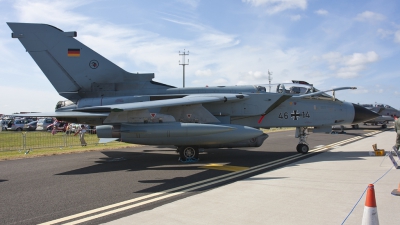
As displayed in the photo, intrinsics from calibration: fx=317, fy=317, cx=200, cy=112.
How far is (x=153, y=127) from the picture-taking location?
10359 mm

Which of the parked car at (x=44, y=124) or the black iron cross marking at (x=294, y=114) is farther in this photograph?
the parked car at (x=44, y=124)

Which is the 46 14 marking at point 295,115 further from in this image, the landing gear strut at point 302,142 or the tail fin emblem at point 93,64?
the tail fin emblem at point 93,64

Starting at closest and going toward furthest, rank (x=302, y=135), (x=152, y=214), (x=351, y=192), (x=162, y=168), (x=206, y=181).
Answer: (x=152, y=214) → (x=351, y=192) → (x=206, y=181) → (x=162, y=168) → (x=302, y=135)

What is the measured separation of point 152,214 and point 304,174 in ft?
14.7

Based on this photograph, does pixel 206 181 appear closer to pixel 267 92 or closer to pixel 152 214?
pixel 152 214

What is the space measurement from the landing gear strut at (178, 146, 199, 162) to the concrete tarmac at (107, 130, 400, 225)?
3.77 m

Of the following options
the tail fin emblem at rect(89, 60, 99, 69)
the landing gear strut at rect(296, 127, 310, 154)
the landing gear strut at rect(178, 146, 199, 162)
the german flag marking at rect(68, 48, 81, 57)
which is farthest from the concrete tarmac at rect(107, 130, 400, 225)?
the german flag marking at rect(68, 48, 81, 57)

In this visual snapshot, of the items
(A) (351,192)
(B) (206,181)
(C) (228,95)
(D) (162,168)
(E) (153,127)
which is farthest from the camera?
(C) (228,95)

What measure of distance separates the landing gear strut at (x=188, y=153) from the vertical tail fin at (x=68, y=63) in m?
3.59

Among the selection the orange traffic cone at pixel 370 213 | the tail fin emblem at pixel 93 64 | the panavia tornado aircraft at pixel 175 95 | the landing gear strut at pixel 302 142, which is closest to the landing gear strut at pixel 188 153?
the panavia tornado aircraft at pixel 175 95

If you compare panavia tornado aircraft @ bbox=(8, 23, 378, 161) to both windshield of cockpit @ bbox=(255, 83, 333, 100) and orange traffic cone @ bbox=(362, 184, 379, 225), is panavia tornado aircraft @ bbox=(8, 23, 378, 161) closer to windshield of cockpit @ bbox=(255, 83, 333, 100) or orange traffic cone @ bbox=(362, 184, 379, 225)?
windshield of cockpit @ bbox=(255, 83, 333, 100)

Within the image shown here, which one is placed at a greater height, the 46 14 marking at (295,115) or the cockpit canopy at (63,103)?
the cockpit canopy at (63,103)

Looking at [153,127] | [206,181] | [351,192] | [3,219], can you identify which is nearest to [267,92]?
[153,127]

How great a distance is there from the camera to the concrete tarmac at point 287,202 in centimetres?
448
